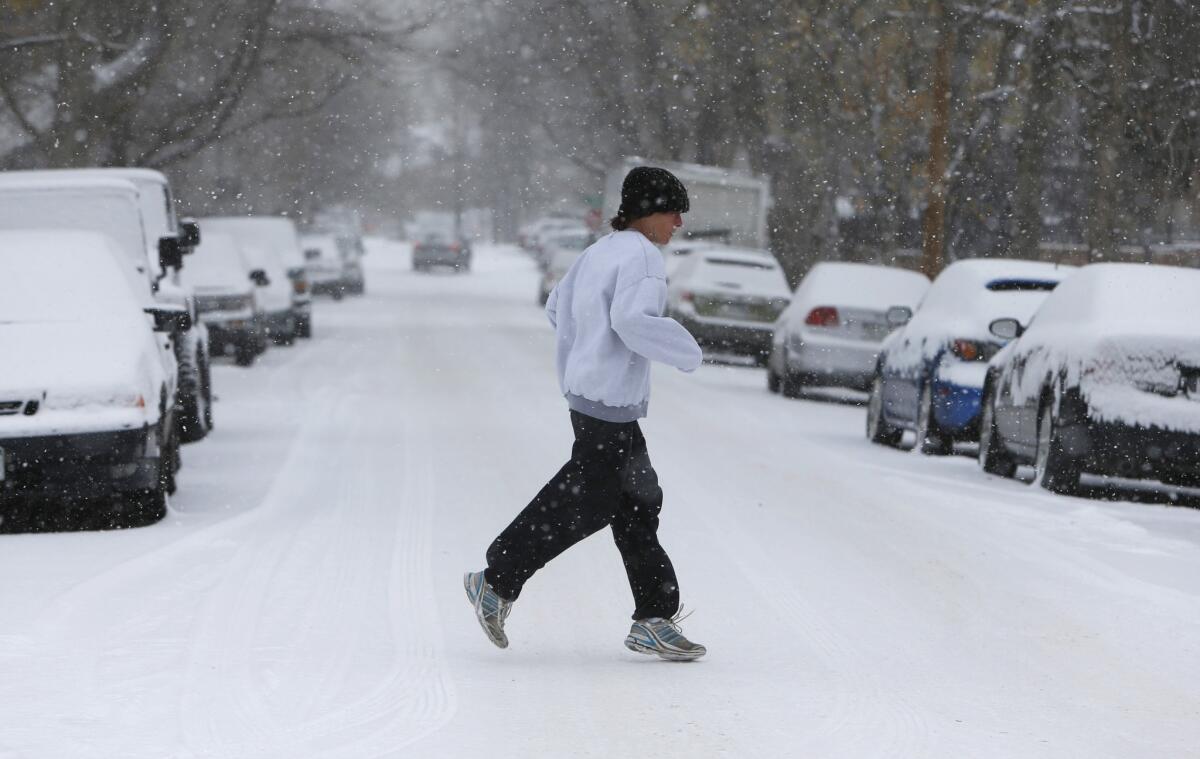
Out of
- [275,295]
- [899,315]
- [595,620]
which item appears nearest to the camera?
[595,620]

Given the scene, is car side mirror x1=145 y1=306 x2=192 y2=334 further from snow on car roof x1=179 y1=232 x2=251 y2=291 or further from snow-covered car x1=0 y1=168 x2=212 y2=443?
snow on car roof x1=179 y1=232 x2=251 y2=291

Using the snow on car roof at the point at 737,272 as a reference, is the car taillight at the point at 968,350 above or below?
above

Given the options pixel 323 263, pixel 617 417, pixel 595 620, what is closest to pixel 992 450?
pixel 595 620

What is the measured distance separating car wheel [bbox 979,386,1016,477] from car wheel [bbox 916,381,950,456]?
1.12 meters

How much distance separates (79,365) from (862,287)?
13488 millimetres

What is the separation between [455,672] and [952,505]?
6.04m

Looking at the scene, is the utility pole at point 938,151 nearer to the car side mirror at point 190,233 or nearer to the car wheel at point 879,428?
the car wheel at point 879,428

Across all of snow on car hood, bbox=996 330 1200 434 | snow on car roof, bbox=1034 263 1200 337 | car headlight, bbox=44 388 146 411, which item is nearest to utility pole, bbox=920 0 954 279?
snow on car roof, bbox=1034 263 1200 337

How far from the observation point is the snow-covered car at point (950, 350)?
15312 mm

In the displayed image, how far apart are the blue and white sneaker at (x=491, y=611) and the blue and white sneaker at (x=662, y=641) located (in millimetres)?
429

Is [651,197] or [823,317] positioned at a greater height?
[651,197]

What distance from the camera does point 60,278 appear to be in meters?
11.3

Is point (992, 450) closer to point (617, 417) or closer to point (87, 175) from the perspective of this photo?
point (87, 175)

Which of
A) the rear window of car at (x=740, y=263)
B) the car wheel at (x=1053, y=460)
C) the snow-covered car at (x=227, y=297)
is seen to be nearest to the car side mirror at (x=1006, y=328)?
the car wheel at (x=1053, y=460)
